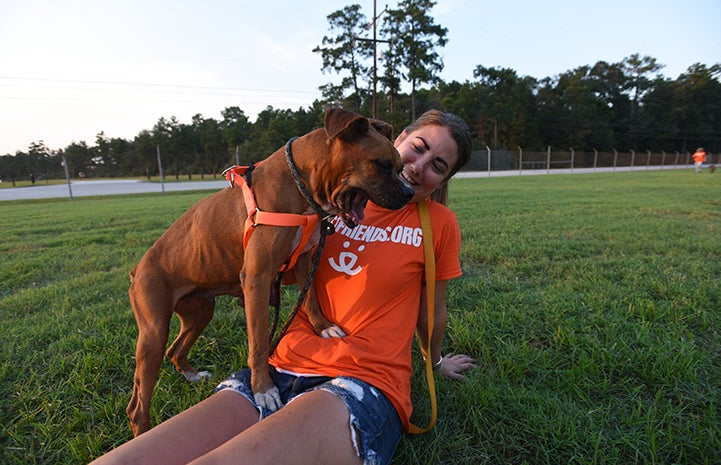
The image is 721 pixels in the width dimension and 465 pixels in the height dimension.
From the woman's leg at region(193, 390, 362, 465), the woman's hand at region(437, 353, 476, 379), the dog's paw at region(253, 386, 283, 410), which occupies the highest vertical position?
the woman's leg at region(193, 390, 362, 465)

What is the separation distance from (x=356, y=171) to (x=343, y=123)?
27 centimetres

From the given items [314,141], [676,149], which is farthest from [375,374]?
[676,149]

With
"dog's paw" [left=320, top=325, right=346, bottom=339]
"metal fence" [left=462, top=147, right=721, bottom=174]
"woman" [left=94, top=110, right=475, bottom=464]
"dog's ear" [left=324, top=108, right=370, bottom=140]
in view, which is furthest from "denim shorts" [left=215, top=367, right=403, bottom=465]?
"metal fence" [left=462, top=147, right=721, bottom=174]

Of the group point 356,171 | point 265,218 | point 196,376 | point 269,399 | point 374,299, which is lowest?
point 196,376

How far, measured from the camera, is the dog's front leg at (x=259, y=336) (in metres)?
1.99

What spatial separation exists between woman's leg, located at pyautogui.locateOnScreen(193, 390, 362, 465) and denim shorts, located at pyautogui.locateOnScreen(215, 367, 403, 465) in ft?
0.13

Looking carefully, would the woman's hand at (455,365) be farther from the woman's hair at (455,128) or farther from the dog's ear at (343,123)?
the dog's ear at (343,123)

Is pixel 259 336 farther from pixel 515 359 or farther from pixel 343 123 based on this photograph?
pixel 515 359

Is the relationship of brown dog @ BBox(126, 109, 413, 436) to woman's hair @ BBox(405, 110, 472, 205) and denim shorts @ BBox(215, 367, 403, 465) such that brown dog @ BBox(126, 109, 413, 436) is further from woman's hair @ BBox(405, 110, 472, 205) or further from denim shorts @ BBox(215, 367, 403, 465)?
woman's hair @ BBox(405, 110, 472, 205)

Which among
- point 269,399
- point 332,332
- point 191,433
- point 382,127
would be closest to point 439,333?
point 332,332

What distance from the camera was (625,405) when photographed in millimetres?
2359

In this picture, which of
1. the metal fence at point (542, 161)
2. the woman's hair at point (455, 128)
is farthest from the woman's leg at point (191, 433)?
the metal fence at point (542, 161)

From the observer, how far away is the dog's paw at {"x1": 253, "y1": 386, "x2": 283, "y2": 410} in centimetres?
194

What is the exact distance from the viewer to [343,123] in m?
2.15
